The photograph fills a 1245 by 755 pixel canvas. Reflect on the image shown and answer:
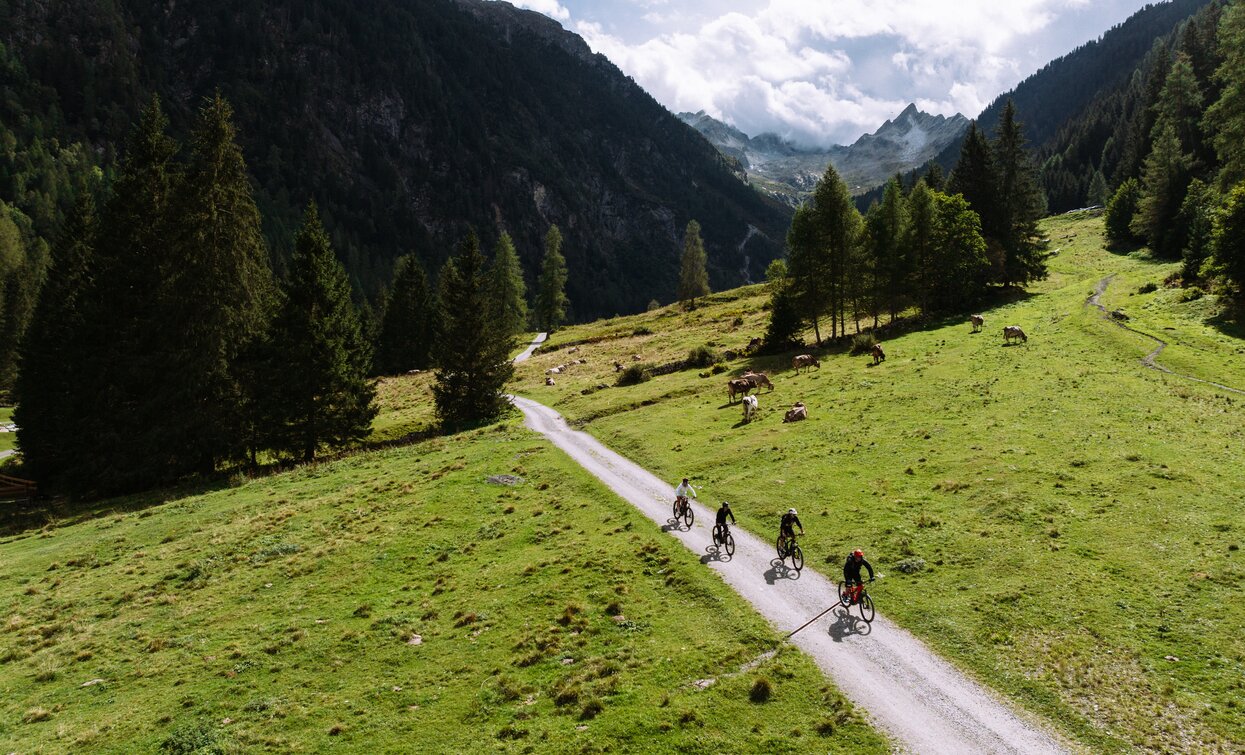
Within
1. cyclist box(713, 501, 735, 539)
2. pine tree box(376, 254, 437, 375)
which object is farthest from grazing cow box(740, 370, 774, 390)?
pine tree box(376, 254, 437, 375)

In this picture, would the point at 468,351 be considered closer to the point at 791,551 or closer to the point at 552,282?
the point at 791,551

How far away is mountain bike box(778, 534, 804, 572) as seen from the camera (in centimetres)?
2164

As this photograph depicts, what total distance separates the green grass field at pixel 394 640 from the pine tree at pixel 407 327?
6963cm

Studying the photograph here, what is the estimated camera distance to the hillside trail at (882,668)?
42.7 ft

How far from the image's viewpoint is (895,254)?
2586 inches

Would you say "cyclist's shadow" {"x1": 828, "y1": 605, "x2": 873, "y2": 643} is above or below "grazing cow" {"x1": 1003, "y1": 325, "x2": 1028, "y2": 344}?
below

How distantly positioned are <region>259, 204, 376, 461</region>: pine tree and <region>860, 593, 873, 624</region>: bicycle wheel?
134 feet

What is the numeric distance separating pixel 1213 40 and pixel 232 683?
172 m

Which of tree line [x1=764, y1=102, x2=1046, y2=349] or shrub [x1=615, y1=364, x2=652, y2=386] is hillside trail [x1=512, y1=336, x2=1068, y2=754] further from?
tree line [x1=764, y1=102, x2=1046, y2=349]

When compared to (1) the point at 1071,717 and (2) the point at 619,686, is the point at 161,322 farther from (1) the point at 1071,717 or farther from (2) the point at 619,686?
(1) the point at 1071,717

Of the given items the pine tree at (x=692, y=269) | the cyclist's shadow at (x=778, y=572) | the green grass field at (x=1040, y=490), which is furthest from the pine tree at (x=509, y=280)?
the cyclist's shadow at (x=778, y=572)

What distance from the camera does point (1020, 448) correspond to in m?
27.9

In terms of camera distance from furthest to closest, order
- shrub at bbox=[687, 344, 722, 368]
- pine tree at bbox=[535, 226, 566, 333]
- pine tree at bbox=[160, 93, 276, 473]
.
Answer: pine tree at bbox=[535, 226, 566, 333], shrub at bbox=[687, 344, 722, 368], pine tree at bbox=[160, 93, 276, 473]

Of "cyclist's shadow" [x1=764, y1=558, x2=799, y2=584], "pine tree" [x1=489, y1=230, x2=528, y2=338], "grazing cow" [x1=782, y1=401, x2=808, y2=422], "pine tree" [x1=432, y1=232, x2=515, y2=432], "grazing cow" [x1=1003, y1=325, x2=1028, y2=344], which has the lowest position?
"cyclist's shadow" [x1=764, y1=558, x2=799, y2=584]
